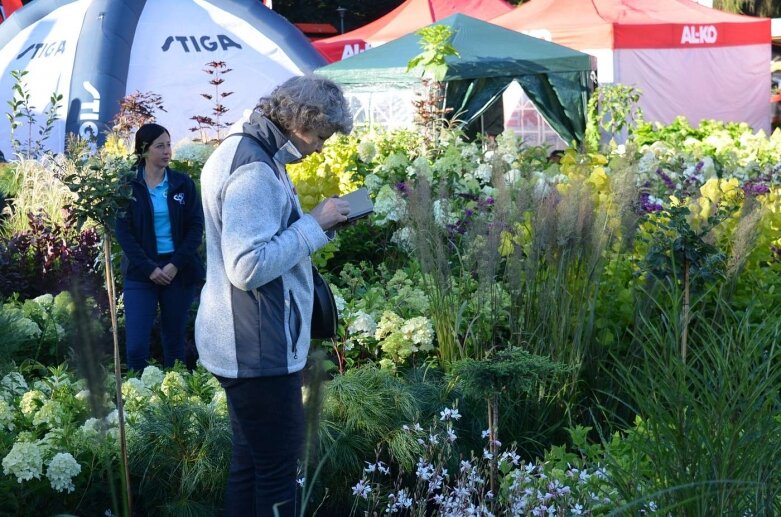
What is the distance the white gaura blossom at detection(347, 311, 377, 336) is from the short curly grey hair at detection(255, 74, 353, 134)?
5.78ft

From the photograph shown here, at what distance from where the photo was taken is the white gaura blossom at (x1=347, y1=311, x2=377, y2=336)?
4.48m

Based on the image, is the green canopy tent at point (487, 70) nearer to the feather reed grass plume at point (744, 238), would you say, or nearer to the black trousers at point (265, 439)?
the feather reed grass plume at point (744, 238)

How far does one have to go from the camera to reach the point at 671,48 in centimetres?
1588

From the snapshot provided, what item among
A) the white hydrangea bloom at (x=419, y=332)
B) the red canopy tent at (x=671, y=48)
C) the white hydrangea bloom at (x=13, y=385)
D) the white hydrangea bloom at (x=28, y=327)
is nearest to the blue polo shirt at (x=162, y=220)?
the white hydrangea bloom at (x=28, y=327)

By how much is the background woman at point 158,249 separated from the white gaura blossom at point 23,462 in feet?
5.88

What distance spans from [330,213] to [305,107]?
0.94ft

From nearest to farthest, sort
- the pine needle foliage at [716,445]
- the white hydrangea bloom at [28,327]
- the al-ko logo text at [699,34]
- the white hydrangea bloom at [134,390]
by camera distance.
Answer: the pine needle foliage at [716,445] → the white hydrangea bloom at [134,390] → the white hydrangea bloom at [28,327] → the al-ko logo text at [699,34]

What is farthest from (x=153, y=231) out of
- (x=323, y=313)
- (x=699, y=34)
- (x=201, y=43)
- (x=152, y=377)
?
(x=699, y=34)

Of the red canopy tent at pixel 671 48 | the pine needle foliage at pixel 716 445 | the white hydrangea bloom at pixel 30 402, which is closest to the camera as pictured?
the pine needle foliage at pixel 716 445

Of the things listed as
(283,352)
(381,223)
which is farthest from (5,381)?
(381,223)

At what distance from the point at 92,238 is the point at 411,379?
2.98m

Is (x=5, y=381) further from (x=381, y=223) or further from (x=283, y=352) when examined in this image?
(x=381, y=223)

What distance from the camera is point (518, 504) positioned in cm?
246

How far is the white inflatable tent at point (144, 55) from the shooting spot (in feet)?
43.4
